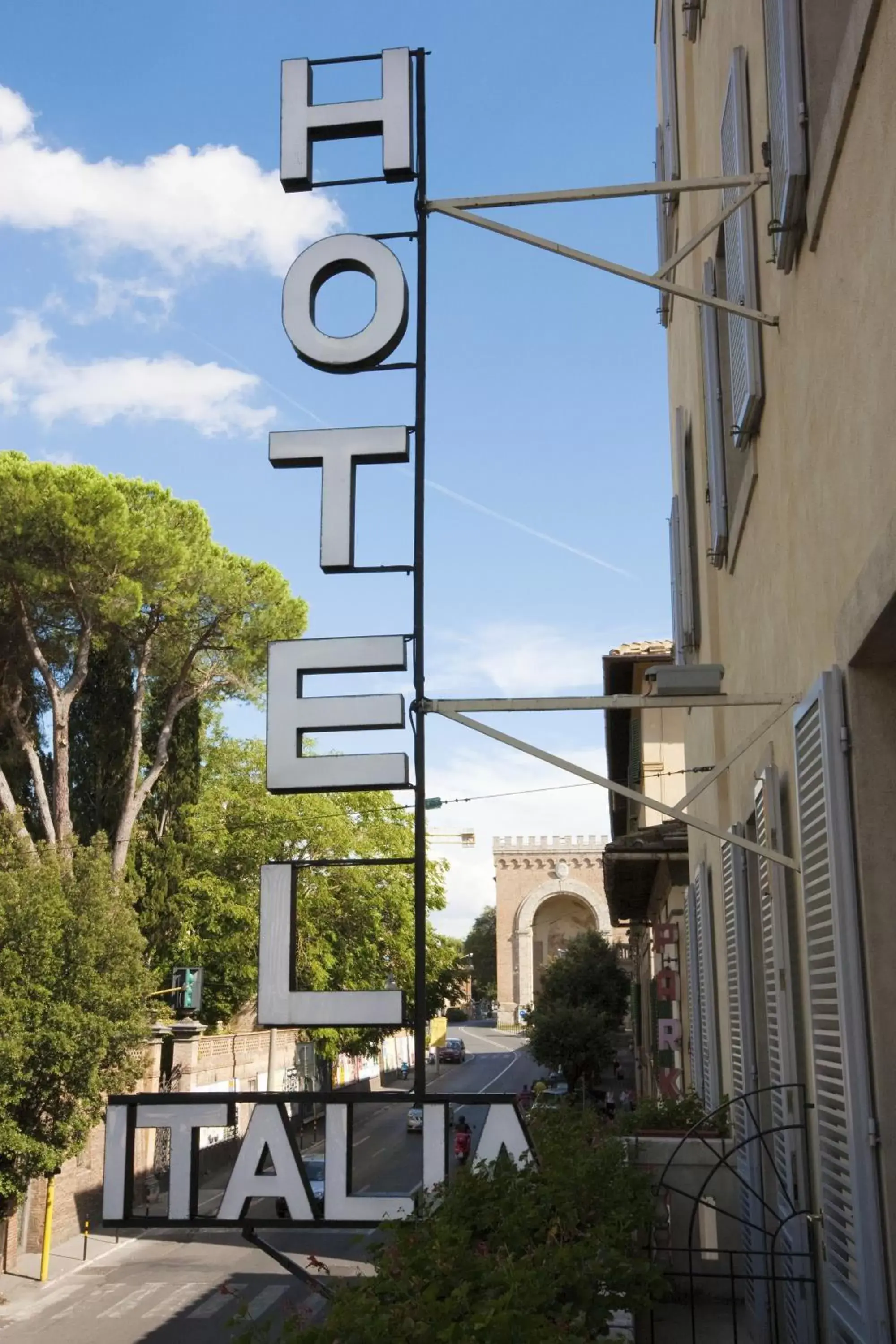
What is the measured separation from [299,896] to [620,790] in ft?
100

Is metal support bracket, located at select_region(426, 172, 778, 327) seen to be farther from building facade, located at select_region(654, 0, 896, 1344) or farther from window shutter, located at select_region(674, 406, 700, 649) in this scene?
window shutter, located at select_region(674, 406, 700, 649)

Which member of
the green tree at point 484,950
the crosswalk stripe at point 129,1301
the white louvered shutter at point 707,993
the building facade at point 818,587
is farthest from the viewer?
the green tree at point 484,950

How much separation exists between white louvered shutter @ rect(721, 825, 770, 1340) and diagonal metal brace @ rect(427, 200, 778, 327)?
9.77ft

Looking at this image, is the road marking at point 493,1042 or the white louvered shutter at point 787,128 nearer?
the white louvered shutter at point 787,128

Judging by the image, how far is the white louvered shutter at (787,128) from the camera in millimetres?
4297

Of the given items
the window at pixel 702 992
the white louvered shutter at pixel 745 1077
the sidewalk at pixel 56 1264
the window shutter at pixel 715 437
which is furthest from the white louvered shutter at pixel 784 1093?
the sidewalk at pixel 56 1264

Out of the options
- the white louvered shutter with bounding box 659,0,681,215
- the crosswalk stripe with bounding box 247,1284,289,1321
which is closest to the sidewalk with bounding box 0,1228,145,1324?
the crosswalk stripe with bounding box 247,1284,289,1321

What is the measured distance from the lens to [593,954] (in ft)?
147

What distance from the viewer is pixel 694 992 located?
11242mm

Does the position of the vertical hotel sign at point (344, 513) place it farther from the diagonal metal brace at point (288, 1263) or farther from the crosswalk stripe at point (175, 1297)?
the crosswalk stripe at point (175, 1297)

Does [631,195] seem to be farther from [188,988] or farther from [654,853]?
[188,988]

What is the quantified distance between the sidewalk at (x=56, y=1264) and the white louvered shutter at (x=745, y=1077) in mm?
16730

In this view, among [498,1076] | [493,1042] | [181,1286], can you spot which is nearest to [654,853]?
[181,1286]

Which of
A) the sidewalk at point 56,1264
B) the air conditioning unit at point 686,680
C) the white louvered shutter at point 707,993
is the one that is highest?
→ the air conditioning unit at point 686,680
